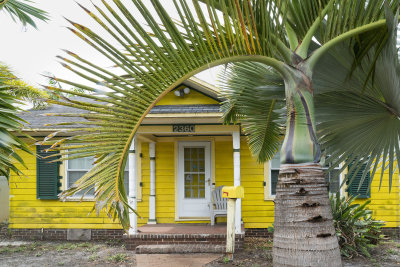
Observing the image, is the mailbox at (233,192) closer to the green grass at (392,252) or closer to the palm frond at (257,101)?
the palm frond at (257,101)

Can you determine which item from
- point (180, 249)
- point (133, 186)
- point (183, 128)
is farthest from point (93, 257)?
point (183, 128)

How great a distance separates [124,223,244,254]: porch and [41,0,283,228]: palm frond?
19.4 feet

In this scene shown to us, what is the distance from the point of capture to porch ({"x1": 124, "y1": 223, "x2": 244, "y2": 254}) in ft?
26.5

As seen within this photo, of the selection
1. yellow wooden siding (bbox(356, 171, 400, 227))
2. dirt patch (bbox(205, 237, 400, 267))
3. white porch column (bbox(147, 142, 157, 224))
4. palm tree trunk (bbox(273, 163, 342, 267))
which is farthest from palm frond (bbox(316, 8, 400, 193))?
white porch column (bbox(147, 142, 157, 224))

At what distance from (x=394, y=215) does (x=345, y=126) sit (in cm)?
728

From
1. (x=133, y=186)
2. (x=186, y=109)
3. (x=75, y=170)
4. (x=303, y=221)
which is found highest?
(x=186, y=109)

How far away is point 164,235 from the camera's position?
838 centimetres

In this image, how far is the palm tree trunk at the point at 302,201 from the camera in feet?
7.76

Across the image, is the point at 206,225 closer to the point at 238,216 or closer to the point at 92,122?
the point at 238,216

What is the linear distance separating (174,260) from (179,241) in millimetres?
967

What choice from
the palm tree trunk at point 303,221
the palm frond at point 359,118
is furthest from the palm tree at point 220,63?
the palm frond at point 359,118

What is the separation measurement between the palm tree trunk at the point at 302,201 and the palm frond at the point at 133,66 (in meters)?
0.39

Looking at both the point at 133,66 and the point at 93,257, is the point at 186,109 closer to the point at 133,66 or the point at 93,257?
the point at 93,257

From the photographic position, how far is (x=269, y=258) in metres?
7.60
